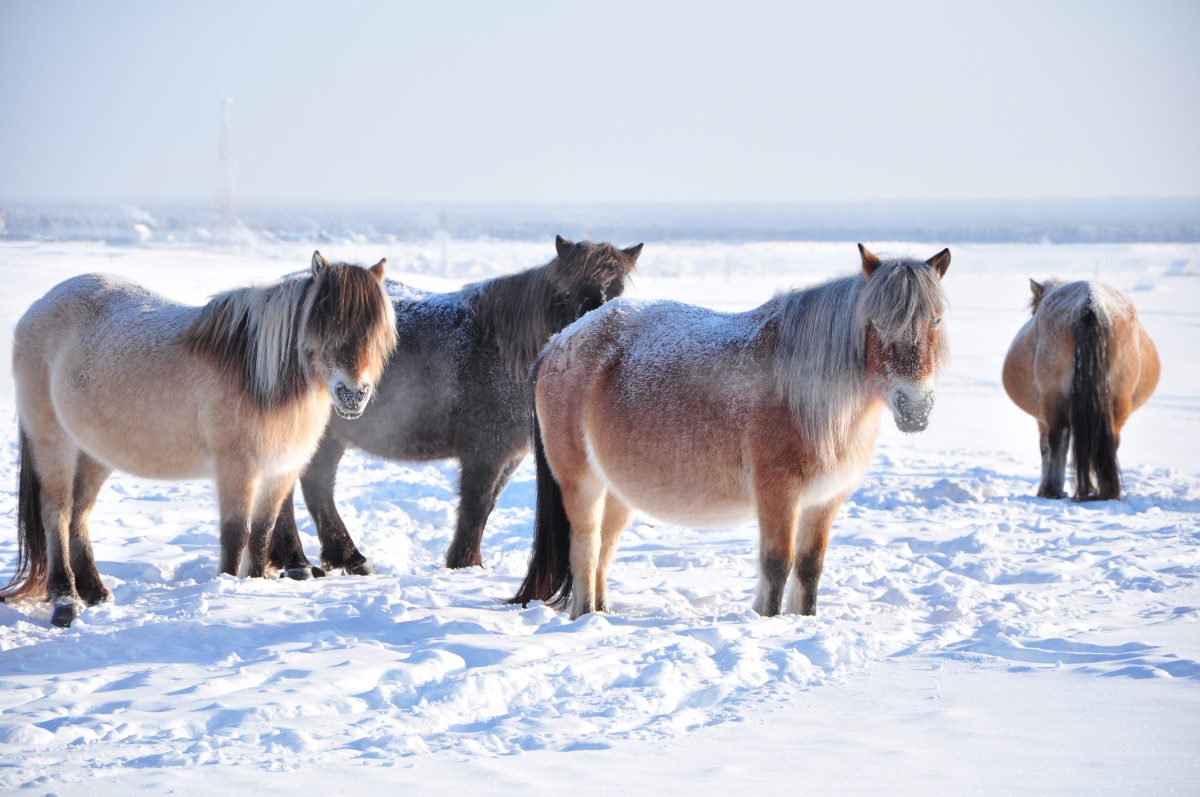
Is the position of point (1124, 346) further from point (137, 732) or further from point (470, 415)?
point (137, 732)

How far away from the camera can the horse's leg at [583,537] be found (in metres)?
4.86

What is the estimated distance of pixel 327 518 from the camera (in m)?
6.23

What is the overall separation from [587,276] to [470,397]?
0.95 m

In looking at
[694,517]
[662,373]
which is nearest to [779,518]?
[694,517]

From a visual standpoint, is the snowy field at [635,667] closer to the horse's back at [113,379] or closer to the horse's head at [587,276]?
the horse's back at [113,379]

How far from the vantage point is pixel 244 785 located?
2781 millimetres

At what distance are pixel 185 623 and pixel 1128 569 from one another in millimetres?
4690

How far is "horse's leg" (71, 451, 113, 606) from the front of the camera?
17.4 feet

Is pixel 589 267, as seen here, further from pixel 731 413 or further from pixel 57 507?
pixel 57 507

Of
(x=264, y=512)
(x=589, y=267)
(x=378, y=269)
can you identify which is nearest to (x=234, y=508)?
(x=264, y=512)

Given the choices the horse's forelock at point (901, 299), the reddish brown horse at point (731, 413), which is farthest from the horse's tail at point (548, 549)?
the horse's forelock at point (901, 299)

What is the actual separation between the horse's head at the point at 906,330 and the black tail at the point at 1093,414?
4.72m

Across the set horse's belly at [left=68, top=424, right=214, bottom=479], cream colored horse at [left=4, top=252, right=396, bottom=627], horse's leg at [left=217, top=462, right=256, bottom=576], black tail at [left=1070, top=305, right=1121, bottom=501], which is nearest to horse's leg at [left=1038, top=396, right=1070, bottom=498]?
black tail at [left=1070, top=305, right=1121, bottom=501]

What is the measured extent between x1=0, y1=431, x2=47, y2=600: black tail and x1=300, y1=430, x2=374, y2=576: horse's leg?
1.37 m
